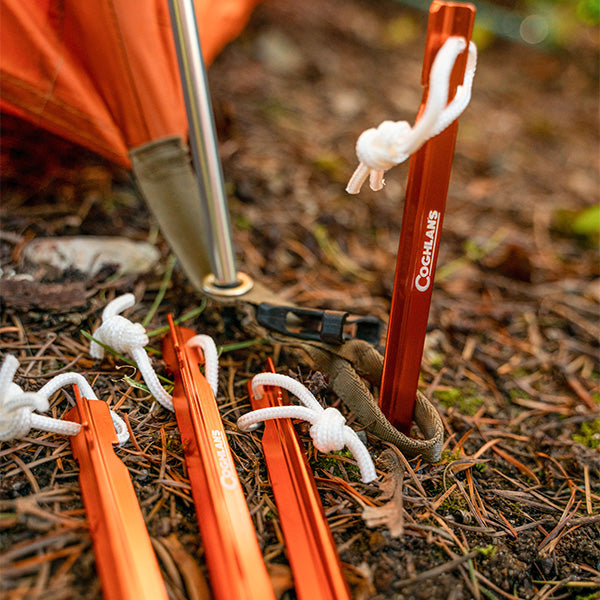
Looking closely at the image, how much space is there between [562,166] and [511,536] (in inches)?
89.1

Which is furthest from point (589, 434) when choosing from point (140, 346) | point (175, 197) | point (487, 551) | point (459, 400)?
point (175, 197)

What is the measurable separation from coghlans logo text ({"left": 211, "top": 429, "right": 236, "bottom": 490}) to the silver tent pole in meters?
0.49

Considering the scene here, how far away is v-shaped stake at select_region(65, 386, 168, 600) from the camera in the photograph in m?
0.83

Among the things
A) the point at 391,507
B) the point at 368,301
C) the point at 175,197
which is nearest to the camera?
the point at 391,507

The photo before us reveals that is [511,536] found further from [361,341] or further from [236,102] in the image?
[236,102]

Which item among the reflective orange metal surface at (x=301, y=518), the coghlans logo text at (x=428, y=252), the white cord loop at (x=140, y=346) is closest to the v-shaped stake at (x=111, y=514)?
the white cord loop at (x=140, y=346)

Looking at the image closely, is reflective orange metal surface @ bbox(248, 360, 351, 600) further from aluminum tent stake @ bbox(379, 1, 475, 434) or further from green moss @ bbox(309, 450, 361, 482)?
aluminum tent stake @ bbox(379, 1, 475, 434)

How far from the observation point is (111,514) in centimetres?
89

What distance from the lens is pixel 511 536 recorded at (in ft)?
3.55

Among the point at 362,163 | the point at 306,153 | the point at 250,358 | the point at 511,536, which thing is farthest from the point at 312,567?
the point at 306,153

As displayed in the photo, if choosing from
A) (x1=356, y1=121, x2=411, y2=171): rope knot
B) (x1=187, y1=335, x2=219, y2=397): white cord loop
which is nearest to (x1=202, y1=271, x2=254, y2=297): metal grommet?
(x1=187, y1=335, x2=219, y2=397): white cord loop

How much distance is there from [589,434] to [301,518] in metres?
0.90

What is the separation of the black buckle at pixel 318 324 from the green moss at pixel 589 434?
62 cm

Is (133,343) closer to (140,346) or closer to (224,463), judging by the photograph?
(140,346)
